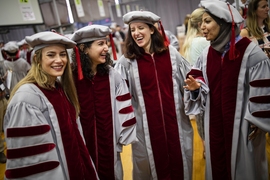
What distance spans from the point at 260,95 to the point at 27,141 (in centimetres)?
171

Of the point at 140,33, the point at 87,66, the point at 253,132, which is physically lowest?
the point at 253,132

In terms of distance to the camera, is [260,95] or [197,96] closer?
[260,95]

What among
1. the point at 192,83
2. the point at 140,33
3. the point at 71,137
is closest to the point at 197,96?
the point at 192,83

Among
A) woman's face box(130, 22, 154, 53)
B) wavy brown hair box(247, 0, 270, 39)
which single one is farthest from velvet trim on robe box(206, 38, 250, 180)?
wavy brown hair box(247, 0, 270, 39)

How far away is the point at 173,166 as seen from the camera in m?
2.23

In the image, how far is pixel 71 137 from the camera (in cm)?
155

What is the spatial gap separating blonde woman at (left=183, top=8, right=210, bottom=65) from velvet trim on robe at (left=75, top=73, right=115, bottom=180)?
148 cm

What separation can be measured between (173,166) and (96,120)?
3.27 ft

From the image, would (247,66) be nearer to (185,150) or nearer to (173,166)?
(185,150)

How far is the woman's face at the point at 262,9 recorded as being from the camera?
2512mm

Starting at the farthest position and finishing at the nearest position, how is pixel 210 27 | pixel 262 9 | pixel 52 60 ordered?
pixel 262 9, pixel 210 27, pixel 52 60

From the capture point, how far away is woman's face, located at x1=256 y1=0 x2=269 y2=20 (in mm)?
2512

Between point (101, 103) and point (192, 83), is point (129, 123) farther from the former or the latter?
point (192, 83)

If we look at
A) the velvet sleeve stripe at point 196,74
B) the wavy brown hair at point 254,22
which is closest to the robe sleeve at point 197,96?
the velvet sleeve stripe at point 196,74
